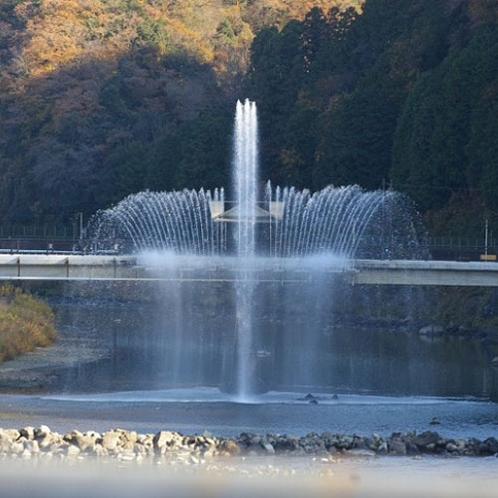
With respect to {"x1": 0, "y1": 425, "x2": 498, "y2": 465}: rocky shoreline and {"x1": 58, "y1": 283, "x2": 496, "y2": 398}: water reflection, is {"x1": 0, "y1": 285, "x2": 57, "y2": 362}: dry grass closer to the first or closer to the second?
{"x1": 58, "y1": 283, "x2": 496, "y2": 398}: water reflection

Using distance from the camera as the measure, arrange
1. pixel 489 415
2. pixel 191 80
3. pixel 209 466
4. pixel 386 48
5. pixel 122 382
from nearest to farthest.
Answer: pixel 209 466
pixel 489 415
pixel 122 382
pixel 386 48
pixel 191 80

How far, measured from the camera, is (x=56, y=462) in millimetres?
36562

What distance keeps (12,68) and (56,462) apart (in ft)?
273

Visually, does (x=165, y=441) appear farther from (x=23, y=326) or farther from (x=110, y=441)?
(x=23, y=326)

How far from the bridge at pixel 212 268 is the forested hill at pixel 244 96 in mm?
26130

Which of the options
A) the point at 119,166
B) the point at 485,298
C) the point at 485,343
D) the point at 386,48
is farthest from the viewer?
the point at 119,166

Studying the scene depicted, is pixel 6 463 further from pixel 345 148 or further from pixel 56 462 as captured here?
pixel 345 148

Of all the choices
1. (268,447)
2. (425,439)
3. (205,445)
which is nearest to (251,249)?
(425,439)

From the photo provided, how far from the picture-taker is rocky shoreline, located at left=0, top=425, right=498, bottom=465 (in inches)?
1475

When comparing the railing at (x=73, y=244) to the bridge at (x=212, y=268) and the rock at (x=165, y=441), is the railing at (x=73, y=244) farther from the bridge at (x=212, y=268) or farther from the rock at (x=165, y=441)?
the rock at (x=165, y=441)

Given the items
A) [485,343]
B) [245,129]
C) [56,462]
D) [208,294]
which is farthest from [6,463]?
[208,294]

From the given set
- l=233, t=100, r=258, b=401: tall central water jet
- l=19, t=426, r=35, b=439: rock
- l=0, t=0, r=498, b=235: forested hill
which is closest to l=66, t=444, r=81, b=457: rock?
l=19, t=426, r=35, b=439: rock

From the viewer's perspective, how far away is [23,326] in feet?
216

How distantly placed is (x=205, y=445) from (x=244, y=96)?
226 ft
